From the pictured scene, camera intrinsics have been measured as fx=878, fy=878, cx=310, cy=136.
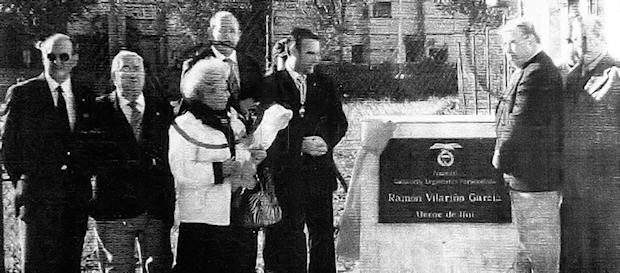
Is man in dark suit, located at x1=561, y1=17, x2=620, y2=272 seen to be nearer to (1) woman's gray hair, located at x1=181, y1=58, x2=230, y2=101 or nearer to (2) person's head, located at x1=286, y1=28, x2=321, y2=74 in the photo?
(2) person's head, located at x1=286, y1=28, x2=321, y2=74

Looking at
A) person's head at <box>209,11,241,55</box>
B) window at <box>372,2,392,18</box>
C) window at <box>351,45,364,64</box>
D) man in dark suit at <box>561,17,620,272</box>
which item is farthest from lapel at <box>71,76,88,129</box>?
man in dark suit at <box>561,17,620,272</box>

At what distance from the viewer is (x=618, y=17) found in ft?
10.8

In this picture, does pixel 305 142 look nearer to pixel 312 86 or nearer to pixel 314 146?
pixel 314 146

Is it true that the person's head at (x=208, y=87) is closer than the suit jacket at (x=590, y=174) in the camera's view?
Yes

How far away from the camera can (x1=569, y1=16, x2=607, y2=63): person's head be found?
3.31 metres

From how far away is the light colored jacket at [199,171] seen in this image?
3.27m

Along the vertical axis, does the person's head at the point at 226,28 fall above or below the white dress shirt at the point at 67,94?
above

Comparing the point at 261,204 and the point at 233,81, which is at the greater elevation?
the point at 233,81

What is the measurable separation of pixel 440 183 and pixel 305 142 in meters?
0.53

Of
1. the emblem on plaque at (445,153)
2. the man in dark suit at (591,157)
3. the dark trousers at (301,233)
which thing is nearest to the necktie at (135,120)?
the dark trousers at (301,233)

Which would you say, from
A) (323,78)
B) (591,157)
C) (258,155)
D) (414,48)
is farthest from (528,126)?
(258,155)

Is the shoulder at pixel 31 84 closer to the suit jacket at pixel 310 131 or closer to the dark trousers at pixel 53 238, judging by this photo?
the dark trousers at pixel 53 238

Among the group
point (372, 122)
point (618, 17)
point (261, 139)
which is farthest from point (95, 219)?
point (618, 17)

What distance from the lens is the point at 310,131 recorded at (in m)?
3.32
